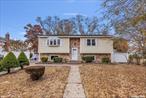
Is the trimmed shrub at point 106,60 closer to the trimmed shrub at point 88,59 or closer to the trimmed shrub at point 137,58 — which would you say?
the trimmed shrub at point 88,59

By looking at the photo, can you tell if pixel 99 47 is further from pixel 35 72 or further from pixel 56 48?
pixel 35 72

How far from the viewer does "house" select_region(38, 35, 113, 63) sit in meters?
32.4

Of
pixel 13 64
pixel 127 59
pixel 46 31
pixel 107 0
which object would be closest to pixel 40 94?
pixel 107 0

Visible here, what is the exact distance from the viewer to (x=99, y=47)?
32.4m

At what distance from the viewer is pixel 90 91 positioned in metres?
10.7

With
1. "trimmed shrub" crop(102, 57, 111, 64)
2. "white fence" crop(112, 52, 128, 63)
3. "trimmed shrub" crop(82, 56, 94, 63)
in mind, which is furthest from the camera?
"white fence" crop(112, 52, 128, 63)

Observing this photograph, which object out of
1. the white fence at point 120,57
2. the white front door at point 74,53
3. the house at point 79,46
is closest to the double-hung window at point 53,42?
the house at point 79,46

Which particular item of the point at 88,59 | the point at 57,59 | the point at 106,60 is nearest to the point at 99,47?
the point at 106,60

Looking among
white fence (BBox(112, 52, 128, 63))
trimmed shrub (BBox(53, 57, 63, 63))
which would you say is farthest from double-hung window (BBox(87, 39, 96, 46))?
trimmed shrub (BBox(53, 57, 63, 63))

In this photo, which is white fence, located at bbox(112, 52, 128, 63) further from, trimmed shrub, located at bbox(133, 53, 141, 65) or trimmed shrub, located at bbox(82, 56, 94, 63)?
trimmed shrub, located at bbox(82, 56, 94, 63)

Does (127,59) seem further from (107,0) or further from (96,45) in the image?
(107,0)

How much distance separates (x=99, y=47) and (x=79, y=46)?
3124 millimetres

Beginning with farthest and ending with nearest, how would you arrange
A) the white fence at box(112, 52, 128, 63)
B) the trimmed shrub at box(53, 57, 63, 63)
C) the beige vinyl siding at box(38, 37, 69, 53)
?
the white fence at box(112, 52, 128, 63) < the beige vinyl siding at box(38, 37, 69, 53) < the trimmed shrub at box(53, 57, 63, 63)

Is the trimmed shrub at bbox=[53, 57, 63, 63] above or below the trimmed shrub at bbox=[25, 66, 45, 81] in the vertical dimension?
above
